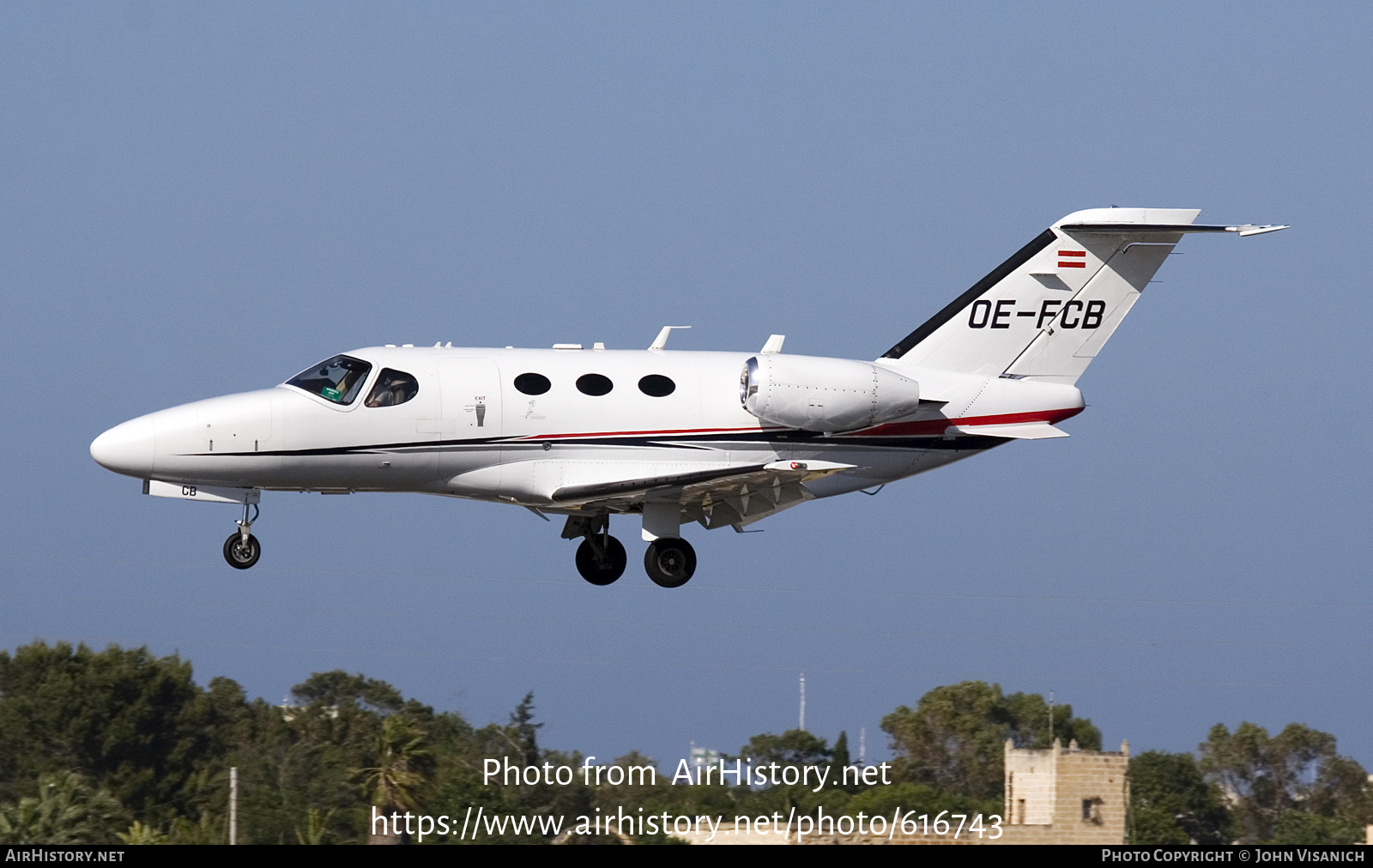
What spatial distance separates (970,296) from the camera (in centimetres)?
2516

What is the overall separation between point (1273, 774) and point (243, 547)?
50.2 m

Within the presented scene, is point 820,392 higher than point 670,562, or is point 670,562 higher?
point 820,392

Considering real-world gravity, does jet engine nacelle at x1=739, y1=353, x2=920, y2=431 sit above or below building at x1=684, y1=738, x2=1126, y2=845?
above

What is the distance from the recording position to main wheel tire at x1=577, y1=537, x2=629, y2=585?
2548 cm

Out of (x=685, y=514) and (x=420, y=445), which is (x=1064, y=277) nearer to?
(x=685, y=514)

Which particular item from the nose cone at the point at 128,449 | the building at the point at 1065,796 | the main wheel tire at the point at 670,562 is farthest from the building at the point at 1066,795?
the nose cone at the point at 128,449

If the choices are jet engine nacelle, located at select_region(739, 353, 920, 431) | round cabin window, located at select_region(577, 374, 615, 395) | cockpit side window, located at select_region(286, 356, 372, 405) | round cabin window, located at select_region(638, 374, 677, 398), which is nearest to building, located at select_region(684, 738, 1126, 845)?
jet engine nacelle, located at select_region(739, 353, 920, 431)

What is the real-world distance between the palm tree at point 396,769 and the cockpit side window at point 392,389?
18885 mm

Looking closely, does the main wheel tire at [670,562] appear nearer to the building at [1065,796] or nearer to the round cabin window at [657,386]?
the round cabin window at [657,386]

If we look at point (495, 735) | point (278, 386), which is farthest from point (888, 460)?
point (495, 735)

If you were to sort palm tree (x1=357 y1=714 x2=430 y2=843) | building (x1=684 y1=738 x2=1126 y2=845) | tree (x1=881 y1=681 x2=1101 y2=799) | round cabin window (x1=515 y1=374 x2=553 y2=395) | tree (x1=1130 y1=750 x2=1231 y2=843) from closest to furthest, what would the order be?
round cabin window (x1=515 y1=374 x2=553 y2=395) → building (x1=684 y1=738 x2=1126 y2=845) → palm tree (x1=357 y1=714 x2=430 y2=843) → tree (x1=1130 y1=750 x2=1231 y2=843) → tree (x1=881 y1=681 x2=1101 y2=799)

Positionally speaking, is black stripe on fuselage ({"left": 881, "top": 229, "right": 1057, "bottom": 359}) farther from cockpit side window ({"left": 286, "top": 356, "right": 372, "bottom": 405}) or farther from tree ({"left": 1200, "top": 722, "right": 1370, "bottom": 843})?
tree ({"left": 1200, "top": 722, "right": 1370, "bottom": 843})

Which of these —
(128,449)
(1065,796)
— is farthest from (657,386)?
(1065,796)

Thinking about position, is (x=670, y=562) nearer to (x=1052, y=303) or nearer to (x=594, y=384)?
(x=594, y=384)
